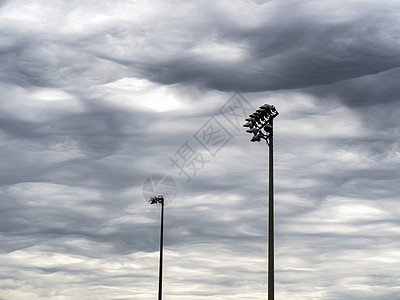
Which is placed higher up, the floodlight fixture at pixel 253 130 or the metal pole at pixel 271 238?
the floodlight fixture at pixel 253 130

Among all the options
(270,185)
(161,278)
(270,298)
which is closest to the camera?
(270,298)

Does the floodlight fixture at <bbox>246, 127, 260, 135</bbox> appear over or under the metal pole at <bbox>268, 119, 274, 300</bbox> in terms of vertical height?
over

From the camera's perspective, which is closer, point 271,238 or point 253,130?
point 271,238

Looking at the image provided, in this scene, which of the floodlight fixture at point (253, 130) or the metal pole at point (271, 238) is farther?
the floodlight fixture at point (253, 130)

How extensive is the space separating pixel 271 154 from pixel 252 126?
1.36 m

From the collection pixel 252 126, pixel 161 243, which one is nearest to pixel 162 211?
pixel 161 243

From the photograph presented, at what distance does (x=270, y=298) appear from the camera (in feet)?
75.7

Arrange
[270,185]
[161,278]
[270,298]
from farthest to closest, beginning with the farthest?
[161,278] < [270,185] < [270,298]

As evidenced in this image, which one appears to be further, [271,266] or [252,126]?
[252,126]

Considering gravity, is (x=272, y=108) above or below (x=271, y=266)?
above

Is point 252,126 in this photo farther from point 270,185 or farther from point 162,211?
point 162,211

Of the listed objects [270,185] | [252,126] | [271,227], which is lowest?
[271,227]

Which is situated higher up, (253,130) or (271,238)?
(253,130)

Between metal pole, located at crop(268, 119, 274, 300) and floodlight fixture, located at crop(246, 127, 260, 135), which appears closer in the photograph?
metal pole, located at crop(268, 119, 274, 300)
